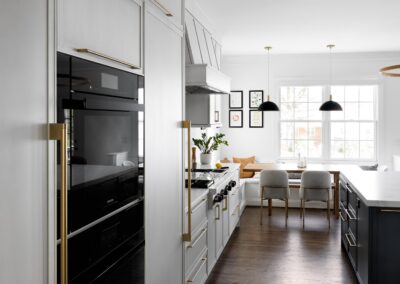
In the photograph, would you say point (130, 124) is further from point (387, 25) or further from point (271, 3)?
point (387, 25)

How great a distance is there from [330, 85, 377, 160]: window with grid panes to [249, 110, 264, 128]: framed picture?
1370 millimetres

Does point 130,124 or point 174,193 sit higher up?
point 130,124

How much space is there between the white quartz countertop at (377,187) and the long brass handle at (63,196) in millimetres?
2560

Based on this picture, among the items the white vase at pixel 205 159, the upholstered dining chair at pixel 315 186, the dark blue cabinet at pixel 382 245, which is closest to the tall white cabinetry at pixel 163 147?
the dark blue cabinet at pixel 382 245

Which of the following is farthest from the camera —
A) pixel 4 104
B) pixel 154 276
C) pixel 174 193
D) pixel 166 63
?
pixel 174 193

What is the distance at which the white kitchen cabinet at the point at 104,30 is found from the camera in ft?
4.82

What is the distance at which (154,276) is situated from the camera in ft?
7.76

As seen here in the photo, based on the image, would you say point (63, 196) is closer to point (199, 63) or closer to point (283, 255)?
point (199, 63)

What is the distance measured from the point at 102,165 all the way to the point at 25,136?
0.52m

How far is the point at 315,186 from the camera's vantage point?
6.61 m

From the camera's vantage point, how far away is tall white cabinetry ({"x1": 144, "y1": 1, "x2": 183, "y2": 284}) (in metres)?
2.28

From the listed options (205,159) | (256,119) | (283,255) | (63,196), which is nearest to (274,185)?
(205,159)

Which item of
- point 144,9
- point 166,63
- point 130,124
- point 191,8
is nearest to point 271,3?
point 191,8

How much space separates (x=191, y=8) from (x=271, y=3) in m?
0.96
